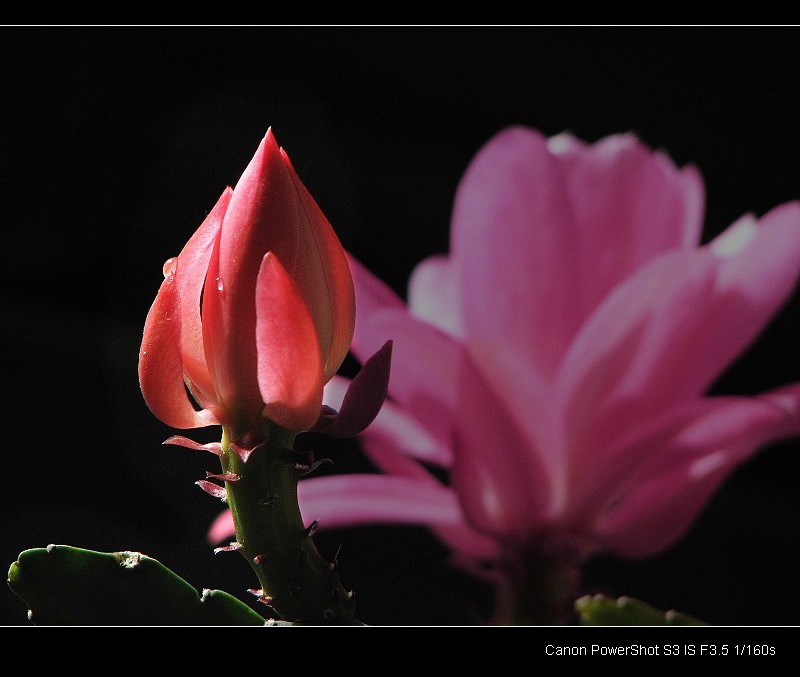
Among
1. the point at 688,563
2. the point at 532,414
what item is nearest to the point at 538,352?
the point at 532,414

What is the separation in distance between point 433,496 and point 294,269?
0.52ft

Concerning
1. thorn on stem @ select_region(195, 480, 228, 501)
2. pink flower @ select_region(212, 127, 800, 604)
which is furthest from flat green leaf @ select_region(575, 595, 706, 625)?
thorn on stem @ select_region(195, 480, 228, 501)

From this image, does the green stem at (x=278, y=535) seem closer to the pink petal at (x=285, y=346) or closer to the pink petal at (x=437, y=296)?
the pink petal at (x=285, y=346)

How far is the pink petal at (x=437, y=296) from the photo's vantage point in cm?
41

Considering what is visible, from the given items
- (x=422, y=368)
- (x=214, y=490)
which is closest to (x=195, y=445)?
(x=214, y=490)

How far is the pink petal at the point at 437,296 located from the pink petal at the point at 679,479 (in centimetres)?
11

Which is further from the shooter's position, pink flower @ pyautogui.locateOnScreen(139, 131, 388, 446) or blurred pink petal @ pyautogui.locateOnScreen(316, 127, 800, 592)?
blurred pink petal @ pyautogui.locateOnScreen(316, 127, 800, 592)

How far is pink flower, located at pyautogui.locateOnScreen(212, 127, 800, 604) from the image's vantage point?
31 centimetres

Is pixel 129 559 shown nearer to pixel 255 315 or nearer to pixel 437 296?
pixel 255 315

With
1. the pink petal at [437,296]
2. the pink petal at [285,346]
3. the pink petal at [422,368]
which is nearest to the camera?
the pink petal at [285,346]

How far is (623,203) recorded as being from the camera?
1.20 feet

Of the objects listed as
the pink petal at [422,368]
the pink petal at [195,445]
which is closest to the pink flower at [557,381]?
the pink petal at [422,368]

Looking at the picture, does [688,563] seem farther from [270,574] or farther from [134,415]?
[270,574]

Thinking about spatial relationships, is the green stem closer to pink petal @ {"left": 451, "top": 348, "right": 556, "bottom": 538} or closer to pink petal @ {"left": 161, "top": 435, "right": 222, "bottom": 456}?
pink petal @ {"left": 161, "top": 435, "right": 222, "bottom": 456}
